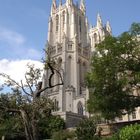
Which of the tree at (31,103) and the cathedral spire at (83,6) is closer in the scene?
the tree at (31,103)

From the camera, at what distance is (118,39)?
33000mm

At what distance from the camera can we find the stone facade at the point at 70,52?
72.9 meters

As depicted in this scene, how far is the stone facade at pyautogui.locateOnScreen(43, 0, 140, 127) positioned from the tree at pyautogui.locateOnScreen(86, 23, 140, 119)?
3577cm

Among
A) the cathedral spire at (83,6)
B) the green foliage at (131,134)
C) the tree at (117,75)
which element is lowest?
the green foliage at (131,134)

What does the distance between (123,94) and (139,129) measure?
15456 mm

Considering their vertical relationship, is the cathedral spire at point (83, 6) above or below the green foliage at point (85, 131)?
above

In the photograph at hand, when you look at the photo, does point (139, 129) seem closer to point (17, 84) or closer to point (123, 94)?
point (17, 84)

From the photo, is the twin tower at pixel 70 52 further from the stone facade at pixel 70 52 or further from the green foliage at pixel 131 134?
the green foliage at pixel 131 134

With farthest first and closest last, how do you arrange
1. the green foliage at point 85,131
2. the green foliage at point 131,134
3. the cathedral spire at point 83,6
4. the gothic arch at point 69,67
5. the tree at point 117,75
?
the cathedral spire at point 83,6, the gothic arch at point 69,67, the tree at point 117,75, the green foliage at point 85,131, the green foliage at point 131,134

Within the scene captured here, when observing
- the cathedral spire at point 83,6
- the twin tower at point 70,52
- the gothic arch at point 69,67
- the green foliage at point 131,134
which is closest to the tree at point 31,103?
the green foliage at point 131,134

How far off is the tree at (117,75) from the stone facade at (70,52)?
117 feet

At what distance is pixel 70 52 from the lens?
3287 inches

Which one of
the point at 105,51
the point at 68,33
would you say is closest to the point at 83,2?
the point at 68,33

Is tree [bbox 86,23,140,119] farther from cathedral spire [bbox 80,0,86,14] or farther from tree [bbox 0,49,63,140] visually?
cathedral spire [bbox 80,0,86,14]
